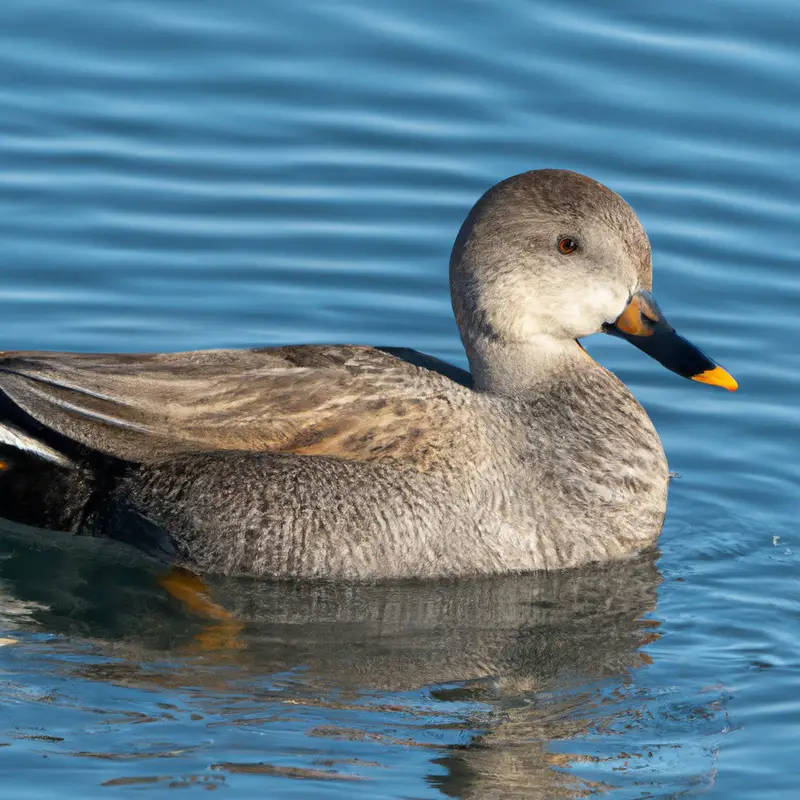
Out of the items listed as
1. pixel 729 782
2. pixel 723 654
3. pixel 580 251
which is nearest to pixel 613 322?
pixel 580 251

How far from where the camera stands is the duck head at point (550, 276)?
8906mm

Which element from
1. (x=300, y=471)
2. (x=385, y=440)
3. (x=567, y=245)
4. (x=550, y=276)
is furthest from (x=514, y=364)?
(x=300, y=471)

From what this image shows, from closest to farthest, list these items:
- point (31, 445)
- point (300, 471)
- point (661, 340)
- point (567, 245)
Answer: point (300, 471)
point (31, 445)
point (567, 245)
point (661, 340)

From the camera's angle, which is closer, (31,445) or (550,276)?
(31,445)

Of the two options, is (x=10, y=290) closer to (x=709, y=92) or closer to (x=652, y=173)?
(x=652, y=173)

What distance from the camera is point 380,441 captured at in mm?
8625

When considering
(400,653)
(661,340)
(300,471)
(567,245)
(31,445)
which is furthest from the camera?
(661,340)

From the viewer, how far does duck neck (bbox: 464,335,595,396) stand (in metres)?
9.07

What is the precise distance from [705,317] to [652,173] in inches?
62.0

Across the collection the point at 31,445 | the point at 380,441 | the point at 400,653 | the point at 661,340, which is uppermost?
the point at 661,340

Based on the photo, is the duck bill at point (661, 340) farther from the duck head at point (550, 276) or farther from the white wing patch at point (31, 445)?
the white wing patch at point (31, 445)

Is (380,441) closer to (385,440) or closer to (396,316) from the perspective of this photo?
(385,440)

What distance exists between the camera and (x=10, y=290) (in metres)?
11.3

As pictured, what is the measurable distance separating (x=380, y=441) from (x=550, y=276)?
1120 millimetres
